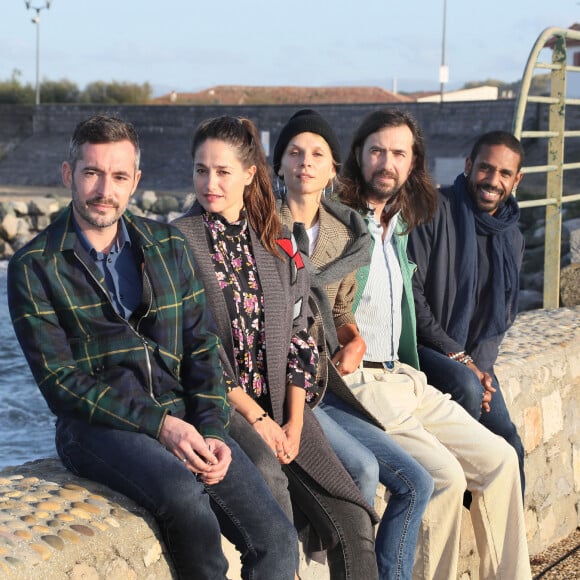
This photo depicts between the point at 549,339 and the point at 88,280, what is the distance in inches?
109

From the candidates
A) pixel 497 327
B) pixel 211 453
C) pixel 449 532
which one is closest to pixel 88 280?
pixel 211 453

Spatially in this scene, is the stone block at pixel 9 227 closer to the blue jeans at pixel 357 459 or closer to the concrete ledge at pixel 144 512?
the concrete ledge at pixel 144 512

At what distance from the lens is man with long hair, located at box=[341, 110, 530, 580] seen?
3.40 meters

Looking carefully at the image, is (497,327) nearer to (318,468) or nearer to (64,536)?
(318,468)

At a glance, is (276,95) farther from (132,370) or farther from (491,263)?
(132,370)

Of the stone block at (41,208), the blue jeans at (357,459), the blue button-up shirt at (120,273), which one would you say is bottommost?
the stone block at (41,208)

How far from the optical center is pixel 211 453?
2.63m

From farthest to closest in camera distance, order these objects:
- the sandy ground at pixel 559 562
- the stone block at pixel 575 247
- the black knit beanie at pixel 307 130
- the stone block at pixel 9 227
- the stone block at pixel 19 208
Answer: the stone block at pixel 19 208 → the stone block at pixel 9 227 → the stone block at pixel 575 247 → the sandy ground at pixel 559 562 → the black knit beanie at pixel 307 130

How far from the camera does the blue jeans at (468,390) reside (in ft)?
12.6

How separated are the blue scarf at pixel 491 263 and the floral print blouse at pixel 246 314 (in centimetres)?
109

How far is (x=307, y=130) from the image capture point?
3641 mm

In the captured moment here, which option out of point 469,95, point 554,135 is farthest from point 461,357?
point 469,95

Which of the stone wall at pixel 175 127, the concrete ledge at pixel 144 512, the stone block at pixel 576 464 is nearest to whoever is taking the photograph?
the concrete ledge at pixel 144 512

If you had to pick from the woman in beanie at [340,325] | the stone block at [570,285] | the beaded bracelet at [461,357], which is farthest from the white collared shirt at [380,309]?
the stone block at [570,285]
